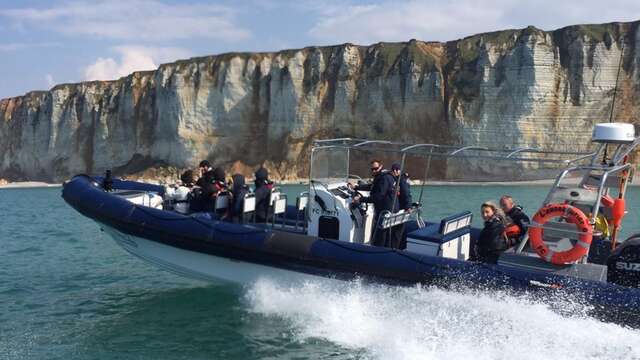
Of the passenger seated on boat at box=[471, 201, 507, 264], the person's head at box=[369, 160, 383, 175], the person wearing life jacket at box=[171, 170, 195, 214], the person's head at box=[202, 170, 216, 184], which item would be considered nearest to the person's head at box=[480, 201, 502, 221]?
the passenger seated on boat at box=[471, 201, 507, 264]

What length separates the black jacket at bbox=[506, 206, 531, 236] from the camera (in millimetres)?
6562

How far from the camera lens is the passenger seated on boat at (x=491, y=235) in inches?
249

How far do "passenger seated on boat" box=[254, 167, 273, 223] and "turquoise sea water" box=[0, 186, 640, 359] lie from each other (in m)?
1.01

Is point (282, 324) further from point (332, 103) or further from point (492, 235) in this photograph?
point (332, 103)

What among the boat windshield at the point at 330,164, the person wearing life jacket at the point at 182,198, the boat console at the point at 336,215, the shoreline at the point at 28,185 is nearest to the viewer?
the boat console at the point at 336,215

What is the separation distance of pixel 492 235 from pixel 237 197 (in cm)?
331

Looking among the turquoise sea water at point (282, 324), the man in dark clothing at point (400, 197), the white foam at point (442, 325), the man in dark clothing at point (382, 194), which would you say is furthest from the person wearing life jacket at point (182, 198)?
the man in dark clothing at point (400, 197)

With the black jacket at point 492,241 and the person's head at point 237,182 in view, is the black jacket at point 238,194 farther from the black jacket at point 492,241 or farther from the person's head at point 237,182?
the black jacket at point 492,241

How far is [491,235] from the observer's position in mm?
6418

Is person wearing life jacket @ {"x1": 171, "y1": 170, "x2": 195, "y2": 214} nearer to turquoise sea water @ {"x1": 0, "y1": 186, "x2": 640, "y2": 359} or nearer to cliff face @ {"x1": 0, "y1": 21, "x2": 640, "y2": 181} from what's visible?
turquoise sea water @ {"x1": 0, "y1": 186, "x2": 640, "y2": 359}

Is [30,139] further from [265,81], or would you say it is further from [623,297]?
[623,297]

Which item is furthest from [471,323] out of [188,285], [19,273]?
[19,273]

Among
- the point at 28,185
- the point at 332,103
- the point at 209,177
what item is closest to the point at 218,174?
the point at 209,177

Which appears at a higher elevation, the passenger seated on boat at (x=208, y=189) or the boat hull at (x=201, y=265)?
the passenger seated on boat at (x=208, y=189)
